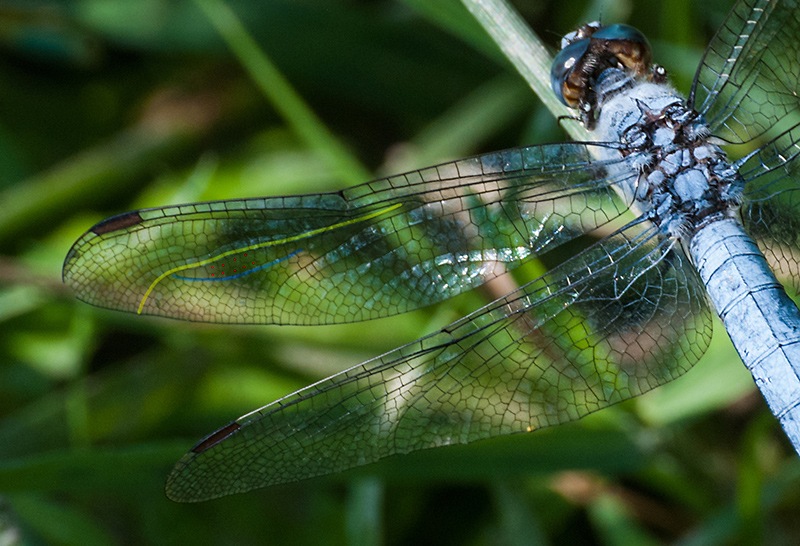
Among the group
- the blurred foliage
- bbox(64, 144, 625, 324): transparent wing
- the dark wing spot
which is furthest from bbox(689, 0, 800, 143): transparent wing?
the dark wing spot

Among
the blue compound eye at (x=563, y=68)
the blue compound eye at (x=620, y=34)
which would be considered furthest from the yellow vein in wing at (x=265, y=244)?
the blue compound eye at (x=620, y=34)

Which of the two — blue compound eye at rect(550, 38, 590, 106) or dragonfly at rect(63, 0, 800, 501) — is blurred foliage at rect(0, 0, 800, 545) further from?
dragonfly at rect(63, 0, 800, 501)

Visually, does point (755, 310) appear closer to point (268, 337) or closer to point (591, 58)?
point (591, 58)

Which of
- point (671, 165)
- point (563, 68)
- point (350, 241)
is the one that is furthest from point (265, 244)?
point (671, 165)

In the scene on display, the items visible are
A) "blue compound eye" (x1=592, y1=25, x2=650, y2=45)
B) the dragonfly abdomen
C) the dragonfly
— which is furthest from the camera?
"blue compound eye" (x1=592, y1=25, x2=650, y2=45)

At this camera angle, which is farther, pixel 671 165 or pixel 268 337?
pixel 268 337

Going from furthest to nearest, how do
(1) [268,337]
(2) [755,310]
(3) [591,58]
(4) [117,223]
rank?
(1) [268,337] < (3) [591,58] < (4) [117,223] < (2) [755,310]

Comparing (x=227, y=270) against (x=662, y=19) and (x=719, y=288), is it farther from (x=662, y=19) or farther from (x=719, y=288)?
(x=662, y=19)
